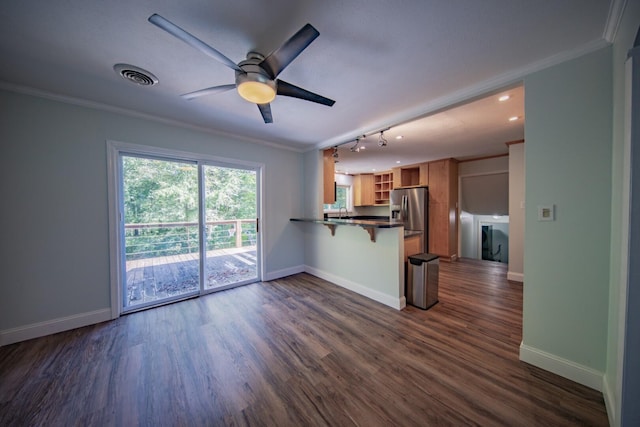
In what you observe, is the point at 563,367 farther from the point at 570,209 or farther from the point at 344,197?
the point at 344,197

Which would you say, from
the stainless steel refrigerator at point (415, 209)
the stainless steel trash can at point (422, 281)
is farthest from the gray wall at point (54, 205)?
the stainless steel refrigerator at point (415, 209)

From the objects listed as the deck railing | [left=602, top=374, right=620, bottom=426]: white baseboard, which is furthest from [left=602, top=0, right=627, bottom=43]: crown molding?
the deck railing

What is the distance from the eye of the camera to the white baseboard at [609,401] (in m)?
1.21

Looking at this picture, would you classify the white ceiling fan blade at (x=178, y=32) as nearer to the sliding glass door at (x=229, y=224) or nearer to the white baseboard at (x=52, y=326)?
the sliding glass door at (x=229, y=224)

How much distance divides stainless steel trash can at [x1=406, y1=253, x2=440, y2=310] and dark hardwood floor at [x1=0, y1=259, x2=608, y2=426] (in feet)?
0.45

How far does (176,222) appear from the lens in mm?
3057

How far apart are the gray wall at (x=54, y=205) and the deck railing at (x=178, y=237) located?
31cm

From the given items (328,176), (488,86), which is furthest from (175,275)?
(488,86)

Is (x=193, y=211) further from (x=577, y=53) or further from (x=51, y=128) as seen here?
(x=577, y=53)

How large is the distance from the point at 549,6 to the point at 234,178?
3650 mm

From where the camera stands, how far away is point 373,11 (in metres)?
1.26

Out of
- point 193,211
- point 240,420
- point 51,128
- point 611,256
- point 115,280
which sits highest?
point 51,128

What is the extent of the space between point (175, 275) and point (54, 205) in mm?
1595

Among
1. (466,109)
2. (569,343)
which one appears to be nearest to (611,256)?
(569,343)
